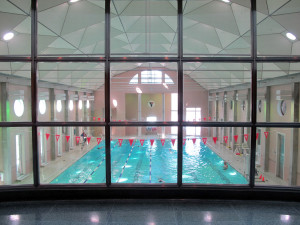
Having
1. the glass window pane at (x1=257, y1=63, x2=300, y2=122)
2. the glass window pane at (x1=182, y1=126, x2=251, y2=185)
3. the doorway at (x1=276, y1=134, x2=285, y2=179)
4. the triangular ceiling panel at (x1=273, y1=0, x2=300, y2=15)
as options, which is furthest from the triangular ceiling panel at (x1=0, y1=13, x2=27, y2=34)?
the doorway at (x1=276, y1=134, x2=285, y2=179)

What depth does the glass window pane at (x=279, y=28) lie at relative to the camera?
4.50 m

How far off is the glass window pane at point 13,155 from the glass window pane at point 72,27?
11.7 ft

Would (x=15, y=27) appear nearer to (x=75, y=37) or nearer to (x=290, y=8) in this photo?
(x=75, y=37)

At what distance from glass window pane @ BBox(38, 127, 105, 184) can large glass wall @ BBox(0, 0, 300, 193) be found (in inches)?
3.1

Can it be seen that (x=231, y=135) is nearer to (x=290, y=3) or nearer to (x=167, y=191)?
(x=290, y=3)

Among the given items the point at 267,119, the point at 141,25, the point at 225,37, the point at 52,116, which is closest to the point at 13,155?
the point at 52,116

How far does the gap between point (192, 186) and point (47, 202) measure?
2.16 meters

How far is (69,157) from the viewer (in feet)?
35.3

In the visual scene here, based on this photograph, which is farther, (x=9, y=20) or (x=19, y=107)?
(x=19, y=107)

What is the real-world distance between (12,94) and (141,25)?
5.07 meters

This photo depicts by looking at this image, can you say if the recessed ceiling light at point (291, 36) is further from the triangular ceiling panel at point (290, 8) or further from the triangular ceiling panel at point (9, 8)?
the triangular ceiling panel at point (9, 8)

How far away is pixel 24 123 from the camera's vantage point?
10.2ft

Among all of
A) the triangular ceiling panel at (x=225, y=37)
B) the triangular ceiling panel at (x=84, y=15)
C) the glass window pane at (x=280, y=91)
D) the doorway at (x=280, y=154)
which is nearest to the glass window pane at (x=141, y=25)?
the triangular ceiling panel at (x=84, y=15)

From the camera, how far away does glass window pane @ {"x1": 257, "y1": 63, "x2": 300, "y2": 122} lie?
6.86 meters
